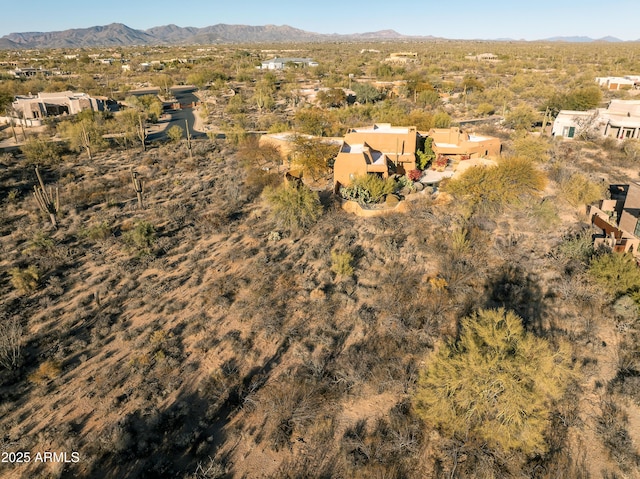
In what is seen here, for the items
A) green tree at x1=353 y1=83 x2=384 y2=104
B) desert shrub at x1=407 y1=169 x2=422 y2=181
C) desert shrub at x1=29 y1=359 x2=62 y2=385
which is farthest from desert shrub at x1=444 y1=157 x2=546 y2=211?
green tree at x1=353 y1=83 x2=384 y2=104

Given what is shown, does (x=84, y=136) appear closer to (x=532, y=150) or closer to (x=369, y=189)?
(x=369, y=189)

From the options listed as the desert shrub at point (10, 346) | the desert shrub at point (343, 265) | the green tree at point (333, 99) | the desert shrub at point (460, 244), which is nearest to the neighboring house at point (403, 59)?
the green tree at point (333, 99)

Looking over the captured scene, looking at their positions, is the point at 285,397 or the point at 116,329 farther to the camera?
the point at 116,329

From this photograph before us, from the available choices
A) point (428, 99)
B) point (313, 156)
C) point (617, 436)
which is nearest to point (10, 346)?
point (617, 436)

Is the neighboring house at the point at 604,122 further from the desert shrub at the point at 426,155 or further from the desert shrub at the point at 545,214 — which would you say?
the desert shrub at the point at 545,214

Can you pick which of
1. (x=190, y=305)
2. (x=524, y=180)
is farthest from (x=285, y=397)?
(x=524, y=180)

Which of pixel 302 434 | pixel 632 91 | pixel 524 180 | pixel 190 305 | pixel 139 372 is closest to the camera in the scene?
pixel 302 434

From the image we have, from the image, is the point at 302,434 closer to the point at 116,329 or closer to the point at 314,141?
the point at 116,329
